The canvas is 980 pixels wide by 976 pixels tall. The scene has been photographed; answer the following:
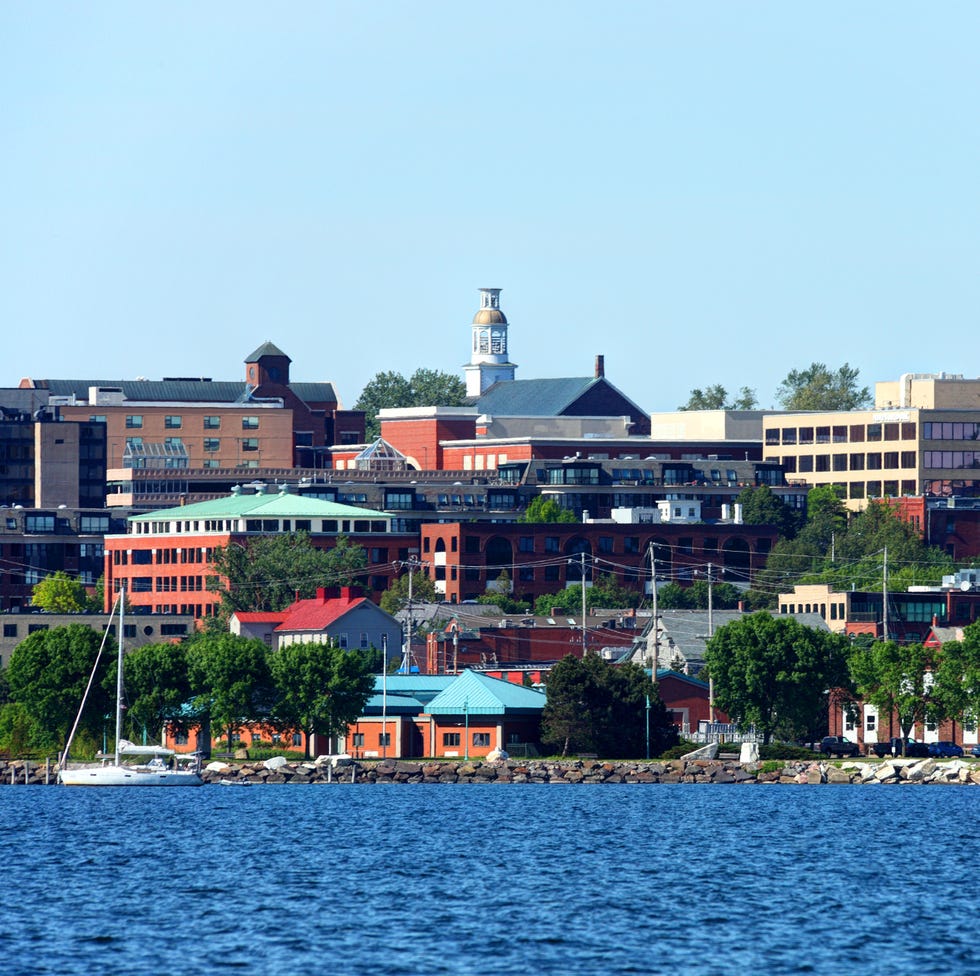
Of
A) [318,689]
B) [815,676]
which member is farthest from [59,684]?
[815,676]

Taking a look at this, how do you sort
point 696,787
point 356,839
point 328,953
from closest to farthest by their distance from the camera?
point 328,953 → point 356,839 → point 696,787

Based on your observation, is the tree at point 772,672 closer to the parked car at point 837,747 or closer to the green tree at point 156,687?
the parked car at point 837,747

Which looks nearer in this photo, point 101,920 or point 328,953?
point 328,953

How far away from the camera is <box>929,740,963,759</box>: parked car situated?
518 feet

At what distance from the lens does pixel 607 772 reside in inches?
5709

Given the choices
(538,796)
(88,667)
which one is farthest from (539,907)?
(88,667)

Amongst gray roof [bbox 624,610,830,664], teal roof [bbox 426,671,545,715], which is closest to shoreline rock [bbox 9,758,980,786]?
teal roof [bbox 426,671,545,715]

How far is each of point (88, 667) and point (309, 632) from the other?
32.8 m

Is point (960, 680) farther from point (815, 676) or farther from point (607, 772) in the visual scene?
point (607, 772)

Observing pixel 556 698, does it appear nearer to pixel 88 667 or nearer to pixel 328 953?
pixel 88 667

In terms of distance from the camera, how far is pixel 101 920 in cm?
7556

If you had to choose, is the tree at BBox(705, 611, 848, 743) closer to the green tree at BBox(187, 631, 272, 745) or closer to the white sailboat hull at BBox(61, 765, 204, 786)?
the green tree at BBox(187, 631, 272, 745)

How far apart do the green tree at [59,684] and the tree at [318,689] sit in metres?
9.92

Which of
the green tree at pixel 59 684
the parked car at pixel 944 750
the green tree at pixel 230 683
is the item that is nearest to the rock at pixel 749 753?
the parked car at pixel 944 750
